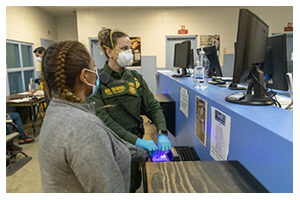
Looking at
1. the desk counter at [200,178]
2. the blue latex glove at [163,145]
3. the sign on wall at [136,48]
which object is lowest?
the blue latex glove at [163,145]

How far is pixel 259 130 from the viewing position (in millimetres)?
780

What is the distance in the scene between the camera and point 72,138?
25.4 inches

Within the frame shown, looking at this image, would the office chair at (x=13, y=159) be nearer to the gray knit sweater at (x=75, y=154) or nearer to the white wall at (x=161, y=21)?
the gray knit sweater at (x=75, y=154)

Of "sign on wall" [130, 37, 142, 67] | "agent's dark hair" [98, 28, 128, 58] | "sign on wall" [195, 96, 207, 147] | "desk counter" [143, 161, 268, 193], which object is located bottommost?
"desk counter" [143, 161, 268, 193]

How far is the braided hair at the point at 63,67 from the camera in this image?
0.73 meters

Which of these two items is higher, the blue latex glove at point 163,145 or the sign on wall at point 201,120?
the sign on wall at point 201,120

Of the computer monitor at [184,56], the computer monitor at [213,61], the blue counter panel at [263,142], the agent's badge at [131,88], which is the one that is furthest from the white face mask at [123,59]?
the computer monitor at [184,56]

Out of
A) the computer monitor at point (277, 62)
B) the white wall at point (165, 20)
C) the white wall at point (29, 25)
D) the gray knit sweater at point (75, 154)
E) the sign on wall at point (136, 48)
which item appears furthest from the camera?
the sign on wall at point (136, 48)

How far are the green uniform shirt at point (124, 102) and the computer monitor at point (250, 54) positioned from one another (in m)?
0.62

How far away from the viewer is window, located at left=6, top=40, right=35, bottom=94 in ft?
15.9

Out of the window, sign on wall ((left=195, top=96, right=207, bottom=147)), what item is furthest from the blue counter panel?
the window

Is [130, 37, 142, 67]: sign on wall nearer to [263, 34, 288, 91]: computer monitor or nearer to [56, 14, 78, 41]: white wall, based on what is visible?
[56, 14, 78, 41]: white wall

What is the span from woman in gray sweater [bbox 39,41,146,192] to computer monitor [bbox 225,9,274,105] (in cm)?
73
